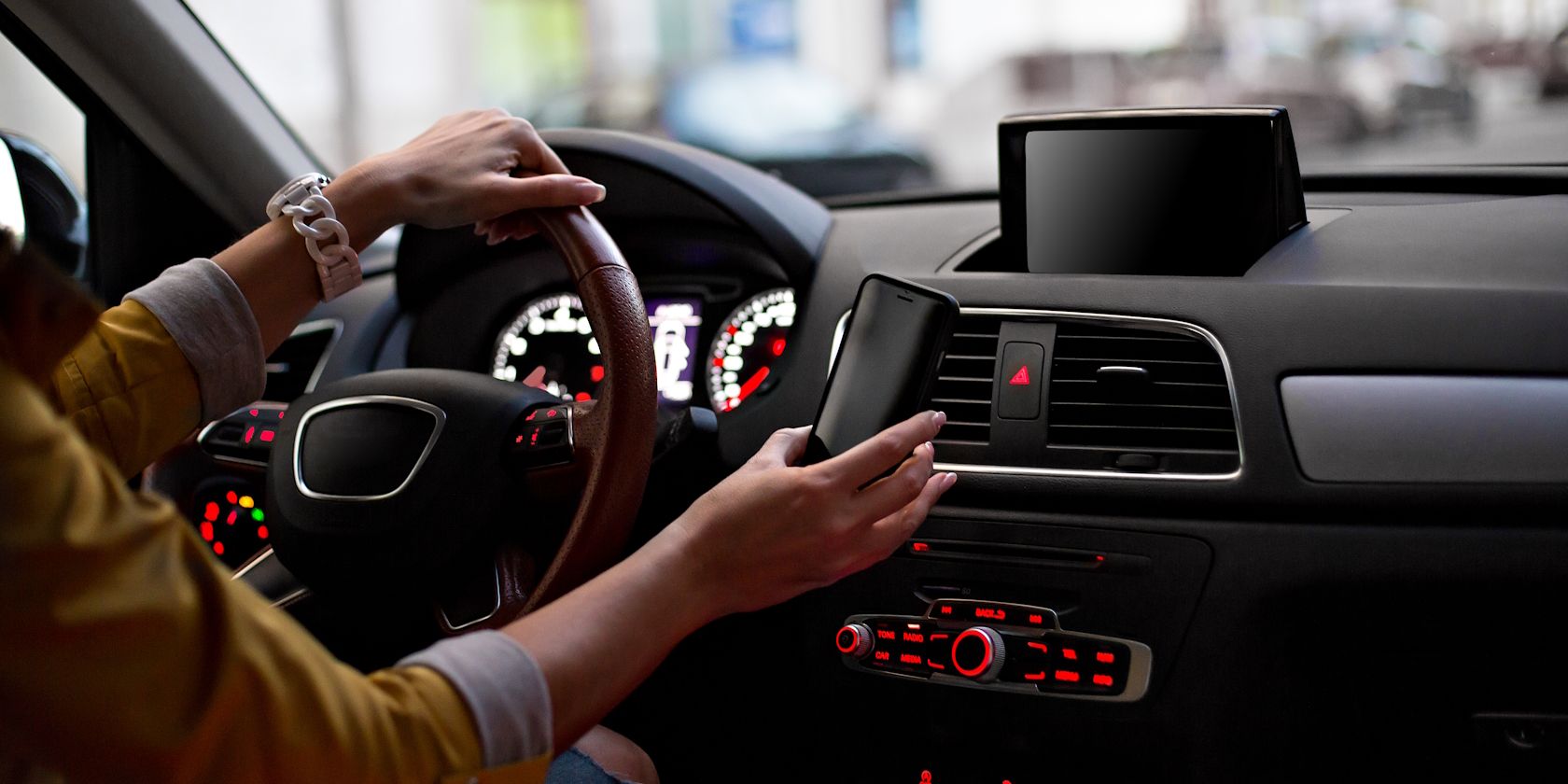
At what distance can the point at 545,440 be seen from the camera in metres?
1.49

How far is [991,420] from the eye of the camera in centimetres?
183

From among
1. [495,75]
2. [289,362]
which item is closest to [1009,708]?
[289,362]

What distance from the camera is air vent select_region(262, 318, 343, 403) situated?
7.61ft

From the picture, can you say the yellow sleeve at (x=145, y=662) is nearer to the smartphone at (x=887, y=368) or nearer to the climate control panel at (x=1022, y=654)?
the smartphone at (x=887, y=368)

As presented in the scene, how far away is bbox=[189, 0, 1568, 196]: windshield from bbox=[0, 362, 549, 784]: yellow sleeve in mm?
6721

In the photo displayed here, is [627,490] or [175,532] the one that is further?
[627,490]

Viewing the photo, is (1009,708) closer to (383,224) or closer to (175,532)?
(383,224)

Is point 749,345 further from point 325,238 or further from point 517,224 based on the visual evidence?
point 325,238

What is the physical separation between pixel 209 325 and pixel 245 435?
0.95ft

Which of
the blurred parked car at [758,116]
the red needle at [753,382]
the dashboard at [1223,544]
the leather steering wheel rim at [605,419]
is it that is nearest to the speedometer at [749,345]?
the red needle at [753,382]

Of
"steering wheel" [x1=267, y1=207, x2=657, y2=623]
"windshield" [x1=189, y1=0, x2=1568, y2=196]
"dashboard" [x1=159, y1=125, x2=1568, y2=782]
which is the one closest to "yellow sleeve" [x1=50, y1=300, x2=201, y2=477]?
"steering wheel" [x1=267, y1=207, x2=657, y2=623]

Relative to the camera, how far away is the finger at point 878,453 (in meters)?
1.18

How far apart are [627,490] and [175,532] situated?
60cm

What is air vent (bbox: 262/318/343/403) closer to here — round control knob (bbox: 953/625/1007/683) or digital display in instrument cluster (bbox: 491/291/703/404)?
digital display in instrument cluster (bbox: 491/291/703/404)
